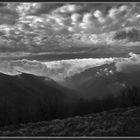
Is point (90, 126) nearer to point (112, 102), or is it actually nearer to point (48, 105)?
point (112, 102)

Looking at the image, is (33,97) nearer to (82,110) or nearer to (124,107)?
(82,110)

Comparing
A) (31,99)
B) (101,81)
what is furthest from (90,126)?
(31,99)

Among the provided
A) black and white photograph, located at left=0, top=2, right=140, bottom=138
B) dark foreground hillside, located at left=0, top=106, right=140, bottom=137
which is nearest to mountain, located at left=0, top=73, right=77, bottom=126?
black and white photograph, located at left=0, top=2, right=140, bottom=138

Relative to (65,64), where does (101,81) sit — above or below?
below

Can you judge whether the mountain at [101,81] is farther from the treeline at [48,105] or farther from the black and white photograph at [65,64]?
the treeline at [48,105]

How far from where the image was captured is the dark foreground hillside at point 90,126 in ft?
21.5

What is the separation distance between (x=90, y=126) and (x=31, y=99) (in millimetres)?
1359

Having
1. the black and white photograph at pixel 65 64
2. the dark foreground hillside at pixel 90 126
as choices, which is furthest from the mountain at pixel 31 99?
the dark foreground hillside at pixel 90 126

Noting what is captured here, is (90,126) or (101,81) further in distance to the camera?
(101,81)

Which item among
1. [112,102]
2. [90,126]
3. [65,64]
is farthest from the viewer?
[65,64]

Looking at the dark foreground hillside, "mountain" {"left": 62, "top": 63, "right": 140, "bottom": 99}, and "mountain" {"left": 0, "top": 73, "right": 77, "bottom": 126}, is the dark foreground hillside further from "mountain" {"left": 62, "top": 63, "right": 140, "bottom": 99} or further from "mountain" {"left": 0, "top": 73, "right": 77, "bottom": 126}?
"mountain" {"left": 62, "top": 63, "right": 140, "bottom": 99}

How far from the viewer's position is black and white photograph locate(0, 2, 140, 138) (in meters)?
6.88

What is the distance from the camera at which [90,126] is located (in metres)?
6.72

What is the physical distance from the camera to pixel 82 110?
6953mm
